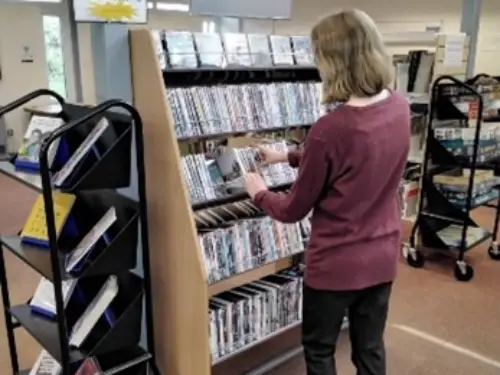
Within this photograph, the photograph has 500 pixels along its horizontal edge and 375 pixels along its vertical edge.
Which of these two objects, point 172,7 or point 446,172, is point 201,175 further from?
point 172,7

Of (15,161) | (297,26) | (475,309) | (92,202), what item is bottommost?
(475,309)

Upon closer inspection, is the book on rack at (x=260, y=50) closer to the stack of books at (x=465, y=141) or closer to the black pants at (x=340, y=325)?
the black pants at (x=340, y=325)

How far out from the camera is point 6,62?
23.7ft

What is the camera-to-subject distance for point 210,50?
2.05 meters

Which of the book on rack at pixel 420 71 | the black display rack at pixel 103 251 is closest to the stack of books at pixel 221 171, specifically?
the black display rack at pixel 103 251

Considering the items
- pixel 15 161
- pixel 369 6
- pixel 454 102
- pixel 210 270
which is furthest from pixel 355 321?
pixel 369 6

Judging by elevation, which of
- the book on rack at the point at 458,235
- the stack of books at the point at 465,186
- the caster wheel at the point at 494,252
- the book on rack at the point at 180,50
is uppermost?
the book on rack at the point at 180,50

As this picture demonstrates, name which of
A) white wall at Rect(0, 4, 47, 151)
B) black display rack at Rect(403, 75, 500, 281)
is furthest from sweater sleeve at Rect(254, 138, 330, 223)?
white wall at Rect(0, 4, 47, 151)

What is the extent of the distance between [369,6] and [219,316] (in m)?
7.61

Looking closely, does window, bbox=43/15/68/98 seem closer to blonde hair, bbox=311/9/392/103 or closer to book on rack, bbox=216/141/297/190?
book on rack, bbox=216/141/297/190

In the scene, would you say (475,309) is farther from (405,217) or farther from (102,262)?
(102,262)

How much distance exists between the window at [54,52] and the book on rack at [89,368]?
22.4 ft

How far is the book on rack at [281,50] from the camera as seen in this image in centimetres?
231

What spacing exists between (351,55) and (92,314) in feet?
4.08
